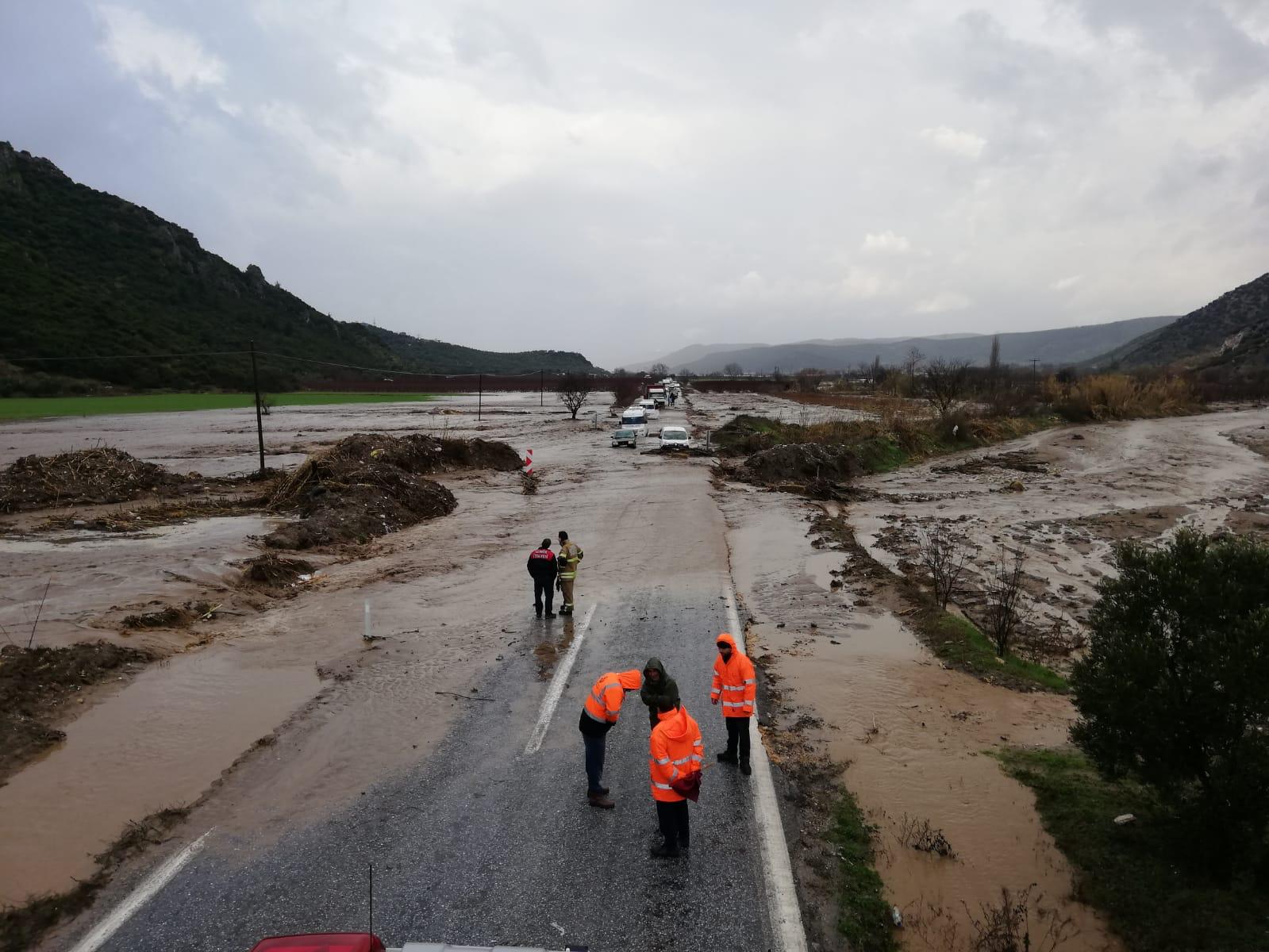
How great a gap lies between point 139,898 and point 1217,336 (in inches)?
7436

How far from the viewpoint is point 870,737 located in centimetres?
791

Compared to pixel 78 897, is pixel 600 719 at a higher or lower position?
higher

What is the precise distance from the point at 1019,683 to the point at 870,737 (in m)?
2.80

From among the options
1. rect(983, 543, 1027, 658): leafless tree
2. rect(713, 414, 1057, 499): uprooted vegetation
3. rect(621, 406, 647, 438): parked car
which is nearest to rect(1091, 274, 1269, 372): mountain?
rect(713, 414, 1057, 499): uprooted vegetation

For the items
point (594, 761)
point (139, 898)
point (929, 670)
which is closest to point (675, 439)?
point (929, 670)

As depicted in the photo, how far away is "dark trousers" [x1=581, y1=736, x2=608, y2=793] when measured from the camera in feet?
20.3

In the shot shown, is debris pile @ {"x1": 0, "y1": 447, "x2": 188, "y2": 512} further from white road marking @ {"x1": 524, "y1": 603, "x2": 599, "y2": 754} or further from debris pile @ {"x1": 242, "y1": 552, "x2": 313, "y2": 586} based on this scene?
white road marking @ {"x1": 524, "y1": 603, "x2": 599, "y2": 754}

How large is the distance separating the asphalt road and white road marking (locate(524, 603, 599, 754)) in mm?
116

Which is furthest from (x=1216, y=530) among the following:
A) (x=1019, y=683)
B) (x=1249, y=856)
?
(x=1249, y=856)

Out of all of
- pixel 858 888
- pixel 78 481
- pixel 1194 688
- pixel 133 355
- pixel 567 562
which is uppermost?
pixel 133 355

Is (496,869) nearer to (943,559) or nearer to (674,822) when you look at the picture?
(674,822)

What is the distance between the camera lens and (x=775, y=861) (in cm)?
558

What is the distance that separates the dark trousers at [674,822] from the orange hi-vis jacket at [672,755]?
84 mm

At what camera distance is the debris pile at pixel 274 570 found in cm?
1420
